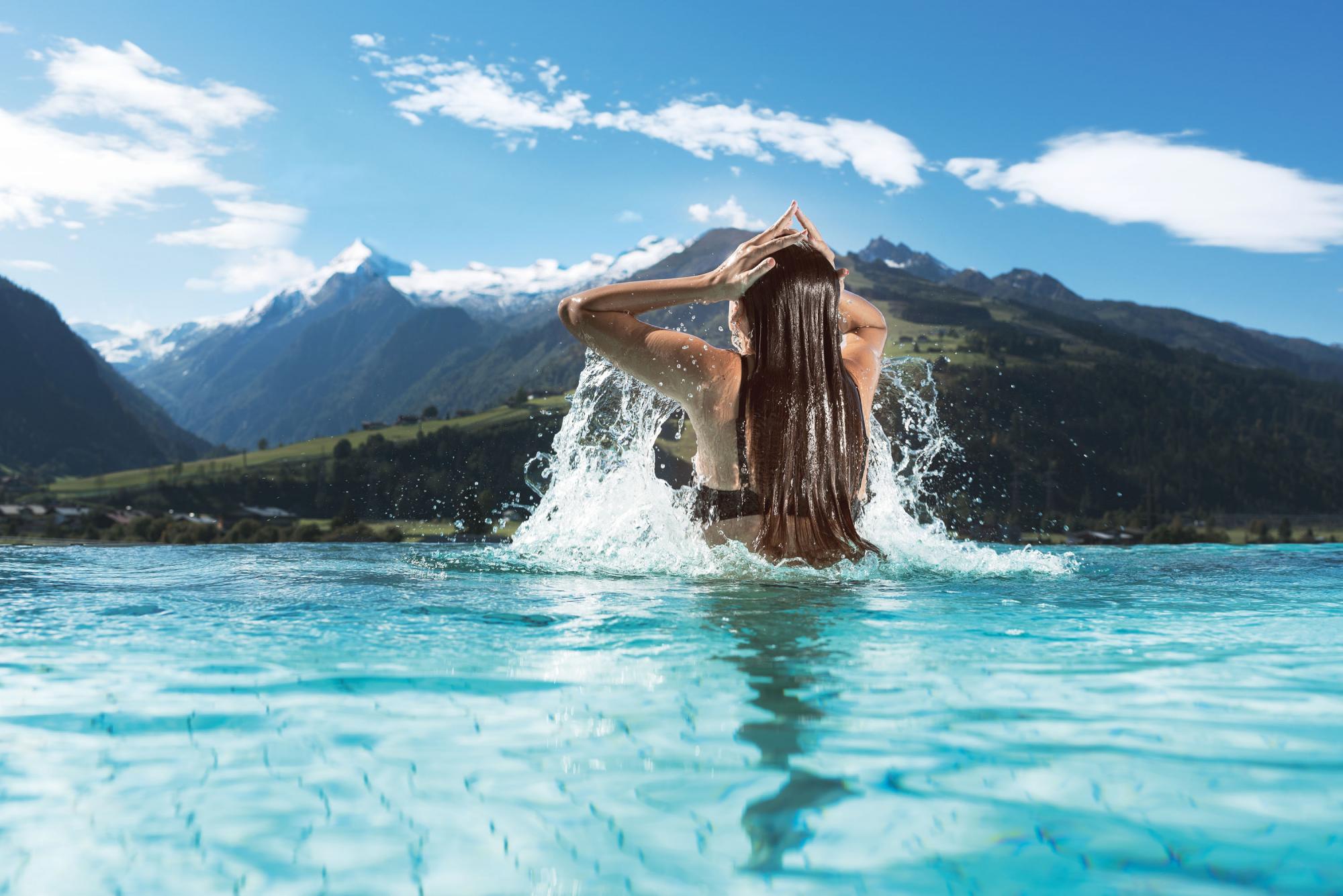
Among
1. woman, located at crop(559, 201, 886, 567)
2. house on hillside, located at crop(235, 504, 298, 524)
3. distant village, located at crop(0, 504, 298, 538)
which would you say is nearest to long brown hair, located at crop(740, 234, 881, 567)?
woman, located at crop(559, 201, 886, 567)

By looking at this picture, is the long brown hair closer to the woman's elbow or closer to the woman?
the woman

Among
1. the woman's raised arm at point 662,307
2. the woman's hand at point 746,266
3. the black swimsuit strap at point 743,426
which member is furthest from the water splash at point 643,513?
the woman's hand at point 746,266

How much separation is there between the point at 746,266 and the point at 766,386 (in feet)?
3.05

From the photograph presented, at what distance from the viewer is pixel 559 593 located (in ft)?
18.0

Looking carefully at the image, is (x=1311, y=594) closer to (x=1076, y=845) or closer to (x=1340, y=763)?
(x=1340, y=763)

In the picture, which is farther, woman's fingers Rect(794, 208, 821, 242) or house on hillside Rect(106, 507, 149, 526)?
house on hillside Rect(106, 507, 149, 526)

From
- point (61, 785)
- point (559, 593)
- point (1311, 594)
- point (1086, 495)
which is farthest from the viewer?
point (1086, 495)

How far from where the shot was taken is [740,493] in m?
6.38

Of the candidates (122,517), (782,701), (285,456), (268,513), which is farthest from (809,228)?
(285,456)

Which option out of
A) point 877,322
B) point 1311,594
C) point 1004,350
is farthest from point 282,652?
point 1004,350

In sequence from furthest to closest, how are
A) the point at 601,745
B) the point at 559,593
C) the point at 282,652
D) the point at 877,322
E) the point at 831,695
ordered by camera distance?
the point at 877,322
the point at 559,593
the point at 282,652
the point at 831,695
the point at 601,745

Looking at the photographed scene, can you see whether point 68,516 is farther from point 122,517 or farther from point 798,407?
point 798,407

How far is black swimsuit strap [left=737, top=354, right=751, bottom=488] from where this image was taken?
6145 mm

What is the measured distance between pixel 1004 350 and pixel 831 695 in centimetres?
15925
